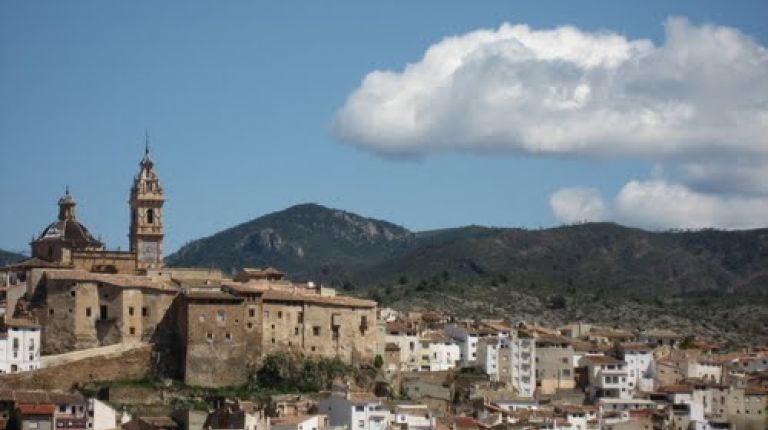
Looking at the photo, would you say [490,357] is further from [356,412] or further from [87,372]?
[87,372]

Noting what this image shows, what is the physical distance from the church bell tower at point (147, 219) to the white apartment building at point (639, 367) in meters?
24.6

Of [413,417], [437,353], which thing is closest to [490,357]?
[437,353]

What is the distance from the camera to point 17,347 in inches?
2931

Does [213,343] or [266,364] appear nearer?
[213,343]

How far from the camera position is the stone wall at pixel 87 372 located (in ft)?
241

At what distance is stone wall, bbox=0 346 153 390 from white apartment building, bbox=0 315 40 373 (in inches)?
29.4

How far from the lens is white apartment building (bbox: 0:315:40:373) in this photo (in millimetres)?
74250

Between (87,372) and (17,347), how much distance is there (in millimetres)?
3069

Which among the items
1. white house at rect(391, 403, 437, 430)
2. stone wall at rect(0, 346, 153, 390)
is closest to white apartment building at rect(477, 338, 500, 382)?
white house at rect(391, 403, 437, 430)

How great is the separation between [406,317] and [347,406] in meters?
26.7

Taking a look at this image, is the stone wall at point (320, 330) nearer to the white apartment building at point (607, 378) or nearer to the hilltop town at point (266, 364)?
the hilltop town at point (266, 364)

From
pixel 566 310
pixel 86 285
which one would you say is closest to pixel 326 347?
pixel 86 285

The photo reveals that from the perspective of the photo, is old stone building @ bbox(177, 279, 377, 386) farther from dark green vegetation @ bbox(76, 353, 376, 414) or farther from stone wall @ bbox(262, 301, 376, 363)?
dark green vegetation @ bbox(76, 353, 376, 414)

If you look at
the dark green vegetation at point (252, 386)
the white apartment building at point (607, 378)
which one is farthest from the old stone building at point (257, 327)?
the white apartment building at point (607, 378)
